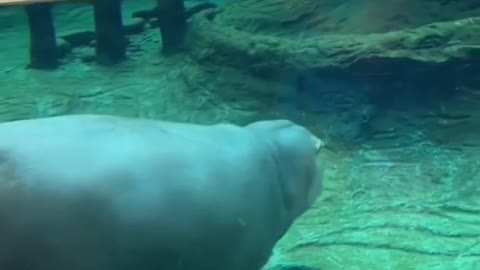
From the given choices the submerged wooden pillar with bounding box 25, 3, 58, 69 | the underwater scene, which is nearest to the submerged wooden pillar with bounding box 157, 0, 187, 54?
the underwater scene

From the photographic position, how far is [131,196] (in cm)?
160

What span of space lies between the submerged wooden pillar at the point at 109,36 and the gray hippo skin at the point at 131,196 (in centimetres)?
261

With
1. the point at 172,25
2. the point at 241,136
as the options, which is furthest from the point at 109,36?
the point at 241,136

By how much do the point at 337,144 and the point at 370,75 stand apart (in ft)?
0.94

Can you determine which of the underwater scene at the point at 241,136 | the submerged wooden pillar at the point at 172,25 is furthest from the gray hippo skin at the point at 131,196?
the submerged wooden pillar at the point at 172,25

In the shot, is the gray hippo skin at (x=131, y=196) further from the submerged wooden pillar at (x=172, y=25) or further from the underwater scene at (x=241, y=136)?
the submerged wooden pillar at (x=172, y=25)

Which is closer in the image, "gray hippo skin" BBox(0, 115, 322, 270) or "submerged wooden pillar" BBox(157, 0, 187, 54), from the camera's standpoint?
"gray hippo skin" BBox(0, 115, 322, 270)

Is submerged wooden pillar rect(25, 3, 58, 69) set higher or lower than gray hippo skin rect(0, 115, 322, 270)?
lower

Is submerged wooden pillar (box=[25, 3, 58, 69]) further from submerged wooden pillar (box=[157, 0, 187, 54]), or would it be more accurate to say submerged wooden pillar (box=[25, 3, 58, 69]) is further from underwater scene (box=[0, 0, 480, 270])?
submerged wooden pillar (box=[157, 0, 187, 54])

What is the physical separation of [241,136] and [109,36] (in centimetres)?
265

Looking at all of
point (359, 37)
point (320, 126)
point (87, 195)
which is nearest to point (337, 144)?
point (320, 126)

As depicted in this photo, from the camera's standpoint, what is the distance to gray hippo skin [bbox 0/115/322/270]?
153 cm

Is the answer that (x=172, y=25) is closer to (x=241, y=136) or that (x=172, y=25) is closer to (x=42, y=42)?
(x=42, y=42)

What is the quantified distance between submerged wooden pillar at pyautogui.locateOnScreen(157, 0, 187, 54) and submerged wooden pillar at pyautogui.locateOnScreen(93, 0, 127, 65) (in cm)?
21
